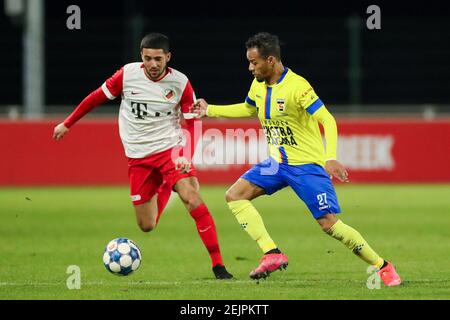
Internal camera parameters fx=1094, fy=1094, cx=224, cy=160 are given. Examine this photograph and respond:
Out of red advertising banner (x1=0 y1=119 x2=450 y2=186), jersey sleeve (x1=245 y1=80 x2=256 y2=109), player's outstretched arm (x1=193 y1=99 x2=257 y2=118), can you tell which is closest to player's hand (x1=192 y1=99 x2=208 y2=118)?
player's outstretched arm (x1=193 y1=99 x2=257 y2=118)

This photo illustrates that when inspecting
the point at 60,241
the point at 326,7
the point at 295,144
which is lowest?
the point at 60,241

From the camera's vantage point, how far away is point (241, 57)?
80.8ft

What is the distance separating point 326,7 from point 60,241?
18.7m

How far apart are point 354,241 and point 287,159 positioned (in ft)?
3.11

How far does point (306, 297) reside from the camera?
8.41 metres

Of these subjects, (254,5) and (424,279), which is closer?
(424,279)

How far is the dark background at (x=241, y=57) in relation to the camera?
953 inches

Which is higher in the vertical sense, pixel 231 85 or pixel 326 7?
pixel 326 7

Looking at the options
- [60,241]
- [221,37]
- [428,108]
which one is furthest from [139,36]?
[60,241]

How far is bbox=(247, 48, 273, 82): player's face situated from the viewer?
9352 mm

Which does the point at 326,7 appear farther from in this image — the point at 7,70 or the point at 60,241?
the point at 60,241

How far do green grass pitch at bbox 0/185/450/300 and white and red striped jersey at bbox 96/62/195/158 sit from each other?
48.3 inches

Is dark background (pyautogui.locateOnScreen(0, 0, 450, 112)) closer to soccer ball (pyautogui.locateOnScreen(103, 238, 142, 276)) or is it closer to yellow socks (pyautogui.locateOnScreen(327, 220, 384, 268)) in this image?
soccer ball (pyautogui.locateOnScreen(103, 238, 142, 276))
